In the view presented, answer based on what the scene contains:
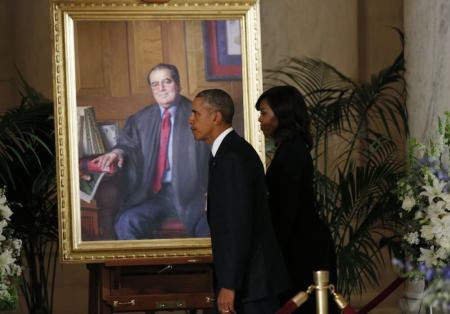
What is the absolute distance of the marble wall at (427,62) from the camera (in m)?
7.21

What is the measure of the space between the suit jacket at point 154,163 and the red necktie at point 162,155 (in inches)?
1.1

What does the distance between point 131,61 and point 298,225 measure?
7.25 feet

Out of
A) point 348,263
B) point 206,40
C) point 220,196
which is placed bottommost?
point 348,263

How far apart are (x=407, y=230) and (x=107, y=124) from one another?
2394 mm

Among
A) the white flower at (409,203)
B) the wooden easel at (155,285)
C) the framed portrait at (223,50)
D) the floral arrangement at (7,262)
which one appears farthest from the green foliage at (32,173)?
the white flower at (409,203)

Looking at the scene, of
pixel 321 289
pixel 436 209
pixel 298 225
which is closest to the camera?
pixel 321 289

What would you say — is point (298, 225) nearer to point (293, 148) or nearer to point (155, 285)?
point (293, 148)

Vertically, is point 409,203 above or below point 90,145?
below

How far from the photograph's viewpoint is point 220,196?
5777 mm

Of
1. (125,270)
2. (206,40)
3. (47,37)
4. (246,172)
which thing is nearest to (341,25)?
(47,37)

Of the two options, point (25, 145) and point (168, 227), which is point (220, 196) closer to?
point (168, 227)

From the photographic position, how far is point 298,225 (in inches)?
249

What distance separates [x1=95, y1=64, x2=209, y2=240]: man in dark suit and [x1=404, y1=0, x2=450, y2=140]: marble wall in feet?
5.07

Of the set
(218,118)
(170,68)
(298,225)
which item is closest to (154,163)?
(170,68)
